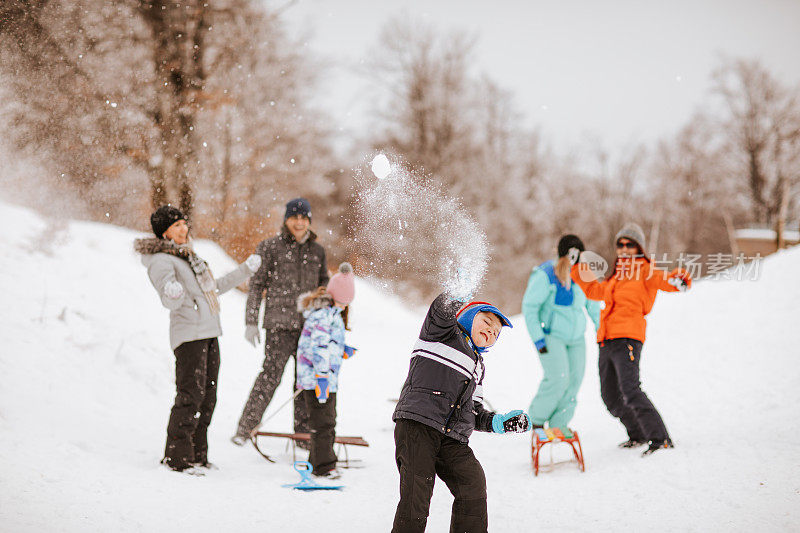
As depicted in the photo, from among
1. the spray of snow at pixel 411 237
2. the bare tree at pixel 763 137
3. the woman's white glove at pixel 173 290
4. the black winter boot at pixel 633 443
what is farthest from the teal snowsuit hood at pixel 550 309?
the bare tree at pixel 763 137

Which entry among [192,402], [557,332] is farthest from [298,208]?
[557,332]

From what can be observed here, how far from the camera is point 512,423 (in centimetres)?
317

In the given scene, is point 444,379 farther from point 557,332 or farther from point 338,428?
point 338,428

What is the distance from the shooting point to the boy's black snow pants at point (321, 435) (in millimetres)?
4910

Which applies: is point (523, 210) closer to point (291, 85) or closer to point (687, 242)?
point (687, 242)

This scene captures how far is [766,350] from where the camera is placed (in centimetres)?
911

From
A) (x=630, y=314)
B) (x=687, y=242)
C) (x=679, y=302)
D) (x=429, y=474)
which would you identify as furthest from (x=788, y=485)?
(x=687, y=242)

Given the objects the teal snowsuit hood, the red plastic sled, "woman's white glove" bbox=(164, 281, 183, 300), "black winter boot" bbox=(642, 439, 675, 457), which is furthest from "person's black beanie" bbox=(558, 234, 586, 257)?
"woman's white glove" bbox=(164, 281, 183, 300)

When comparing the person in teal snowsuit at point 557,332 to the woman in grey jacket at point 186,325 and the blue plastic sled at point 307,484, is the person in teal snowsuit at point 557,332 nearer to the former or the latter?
the blue plastic sled at point 307,484

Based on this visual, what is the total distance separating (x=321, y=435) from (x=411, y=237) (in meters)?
7.16

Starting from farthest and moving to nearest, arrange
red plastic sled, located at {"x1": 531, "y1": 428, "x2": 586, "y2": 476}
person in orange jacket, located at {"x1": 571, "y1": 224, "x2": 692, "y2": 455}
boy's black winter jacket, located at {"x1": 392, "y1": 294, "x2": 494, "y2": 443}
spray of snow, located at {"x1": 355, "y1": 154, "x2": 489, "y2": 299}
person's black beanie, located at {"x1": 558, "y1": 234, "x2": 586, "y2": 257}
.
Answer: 1. person's black beanie, located at {"x1": 558, "y1": 234, "x2": 586, "y2": 257}
2. person in orange jacket, located at {"x1": 571, "y1": 224, "x2": 692, "y2": 455}
3. red plastic sled, located at {"x1": 531, "y1": 428, "x2": 586, "y2": 476}
4. spray of snow, located at {"x1": 355, "y1": 154, "x2": 489, "y2": 299}
5. boy's black winter jacket, located at {"x1": 392, "y1": 294, "x2": 494, "y2": 443}

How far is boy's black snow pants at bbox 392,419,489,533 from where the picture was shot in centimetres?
310

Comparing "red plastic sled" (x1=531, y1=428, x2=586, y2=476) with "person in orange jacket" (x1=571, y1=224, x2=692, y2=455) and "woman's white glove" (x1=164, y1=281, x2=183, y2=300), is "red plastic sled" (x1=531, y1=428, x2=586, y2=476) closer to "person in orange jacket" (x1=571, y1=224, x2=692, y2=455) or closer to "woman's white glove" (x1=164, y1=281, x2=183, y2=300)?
"person in orange jacket" (x1=571, y1=224, x2=692, y2=455)

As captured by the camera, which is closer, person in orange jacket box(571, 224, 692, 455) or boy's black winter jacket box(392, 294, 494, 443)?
boy's black winter jacket box(392, 294, 494, 443)
